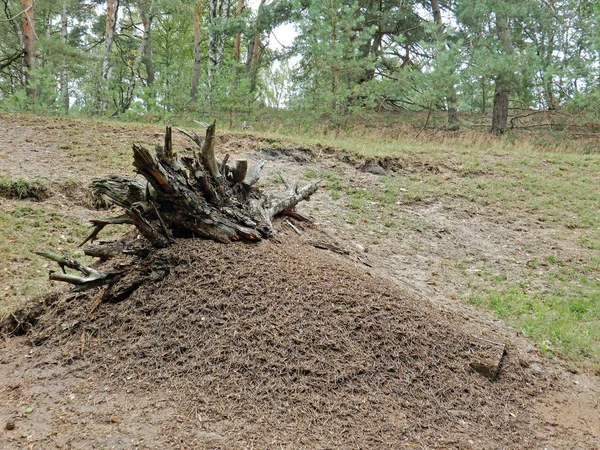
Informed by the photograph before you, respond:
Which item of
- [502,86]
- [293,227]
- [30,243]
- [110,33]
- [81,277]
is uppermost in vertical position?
[110,33]

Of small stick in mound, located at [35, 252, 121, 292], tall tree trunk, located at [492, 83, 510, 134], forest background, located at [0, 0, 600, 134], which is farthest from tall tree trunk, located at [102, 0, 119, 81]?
small stick in mound, located at [35, 252, 121, 292]

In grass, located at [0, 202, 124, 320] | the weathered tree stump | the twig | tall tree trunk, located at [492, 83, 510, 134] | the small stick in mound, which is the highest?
tall tree trunk, located at [492, 83, 510, 134]

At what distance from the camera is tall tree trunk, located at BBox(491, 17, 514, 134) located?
12148 mm

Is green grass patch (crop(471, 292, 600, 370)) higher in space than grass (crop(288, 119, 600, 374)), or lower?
lower

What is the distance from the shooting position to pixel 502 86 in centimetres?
1247

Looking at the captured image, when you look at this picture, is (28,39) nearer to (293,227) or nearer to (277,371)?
(293,227)

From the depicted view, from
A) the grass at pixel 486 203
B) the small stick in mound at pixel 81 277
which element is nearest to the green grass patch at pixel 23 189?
the grass at pixel 486 203

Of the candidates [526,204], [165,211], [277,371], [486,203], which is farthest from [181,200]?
[526,204]

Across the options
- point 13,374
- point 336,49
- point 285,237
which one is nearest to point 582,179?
point 336,49

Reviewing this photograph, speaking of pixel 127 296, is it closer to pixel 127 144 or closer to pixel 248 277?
pixel 248 277

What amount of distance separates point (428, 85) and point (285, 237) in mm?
9135

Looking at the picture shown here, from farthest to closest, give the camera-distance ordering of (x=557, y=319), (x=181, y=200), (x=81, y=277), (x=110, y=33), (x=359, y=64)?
(x=110, y=33) → (x=359, y=64) → (x=557, y=319) → (x=181, y=200) → (x=81, y=277)

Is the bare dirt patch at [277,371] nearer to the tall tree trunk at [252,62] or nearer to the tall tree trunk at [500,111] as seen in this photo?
the tall tree trunk at [500,111]

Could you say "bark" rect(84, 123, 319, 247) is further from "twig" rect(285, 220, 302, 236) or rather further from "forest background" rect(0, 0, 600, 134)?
"forest background" rect(0, 0, 600, 134)
